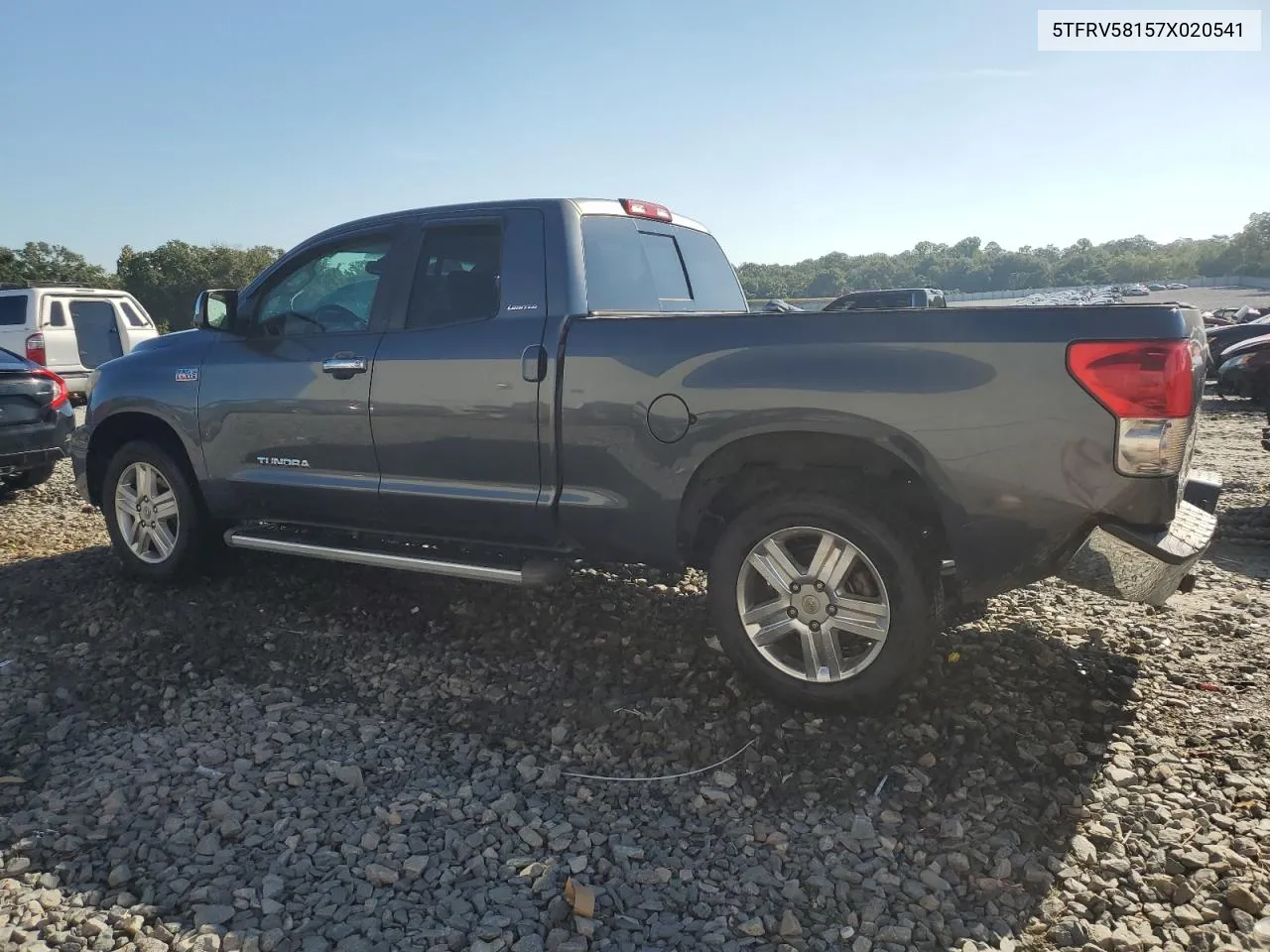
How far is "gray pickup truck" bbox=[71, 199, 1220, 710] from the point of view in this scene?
2.95 m

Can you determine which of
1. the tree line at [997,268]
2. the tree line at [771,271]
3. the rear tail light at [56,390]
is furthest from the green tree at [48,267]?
the rear tail light at [56,390]

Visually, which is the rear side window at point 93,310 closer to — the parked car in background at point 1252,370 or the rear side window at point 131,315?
the rear side window at point 131,315

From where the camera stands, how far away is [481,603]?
473 cm

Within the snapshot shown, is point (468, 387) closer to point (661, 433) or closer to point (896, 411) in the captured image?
point (661, 433)

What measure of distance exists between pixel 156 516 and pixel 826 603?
3.80 m

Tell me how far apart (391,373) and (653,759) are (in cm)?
211

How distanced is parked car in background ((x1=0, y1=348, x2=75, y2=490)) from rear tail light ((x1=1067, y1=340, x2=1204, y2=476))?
7.57 m

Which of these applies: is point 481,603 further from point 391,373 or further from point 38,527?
point 38,527

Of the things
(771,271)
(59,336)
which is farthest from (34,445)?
(771,271)

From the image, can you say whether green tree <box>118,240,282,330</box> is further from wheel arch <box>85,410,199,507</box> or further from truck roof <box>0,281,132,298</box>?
wheel arch <box>85,410,199,507</box>

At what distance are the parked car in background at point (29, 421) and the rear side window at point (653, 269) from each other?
5.53 m

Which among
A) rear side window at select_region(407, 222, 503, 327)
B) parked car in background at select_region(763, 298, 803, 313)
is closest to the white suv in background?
parked car in background at select_region(763, 298, 803, 313)

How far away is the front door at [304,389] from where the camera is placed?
437 cm

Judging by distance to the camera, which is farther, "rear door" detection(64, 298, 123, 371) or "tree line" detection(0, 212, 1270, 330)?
"tree line" detection(0, 212, 1270, 330)
